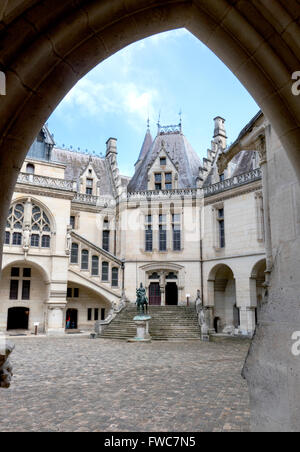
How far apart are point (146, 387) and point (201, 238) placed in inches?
839


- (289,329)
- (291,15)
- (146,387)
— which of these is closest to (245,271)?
(146,387)

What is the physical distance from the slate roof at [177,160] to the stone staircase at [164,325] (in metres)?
11.4

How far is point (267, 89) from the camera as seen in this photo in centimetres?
262

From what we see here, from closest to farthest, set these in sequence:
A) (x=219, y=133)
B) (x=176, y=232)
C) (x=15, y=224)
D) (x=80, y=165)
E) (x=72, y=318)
Result: (x=15, y=224) → (x=72, y=318) → (x=176, y=232) → (x=219, y=133) → (x=80, y=165)

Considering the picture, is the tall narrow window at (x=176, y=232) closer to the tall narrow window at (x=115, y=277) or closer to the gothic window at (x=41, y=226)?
the tall narrow window at (x=115, y=277)

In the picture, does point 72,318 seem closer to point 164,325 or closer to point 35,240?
point 35,240

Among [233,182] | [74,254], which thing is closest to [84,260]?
[74,254]

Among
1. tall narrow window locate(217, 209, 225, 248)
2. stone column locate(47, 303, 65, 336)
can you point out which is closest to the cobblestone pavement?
stone column locate(47, 303, 65, 336)

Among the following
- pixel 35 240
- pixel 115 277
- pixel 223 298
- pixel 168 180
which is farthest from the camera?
pixel 168 180

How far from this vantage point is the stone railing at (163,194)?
99.8 feet

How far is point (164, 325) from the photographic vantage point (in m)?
23.3

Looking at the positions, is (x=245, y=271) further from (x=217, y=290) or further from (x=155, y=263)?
(x=155, y=263)

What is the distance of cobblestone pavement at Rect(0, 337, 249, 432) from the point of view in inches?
243

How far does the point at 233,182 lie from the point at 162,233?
732 centimetres
